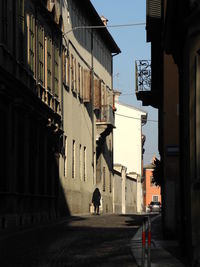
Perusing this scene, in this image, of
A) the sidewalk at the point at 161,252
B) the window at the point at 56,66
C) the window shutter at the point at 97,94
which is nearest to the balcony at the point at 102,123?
the window shutter at the point at 97,94

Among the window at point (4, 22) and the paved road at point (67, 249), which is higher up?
the window at point (4, 22)

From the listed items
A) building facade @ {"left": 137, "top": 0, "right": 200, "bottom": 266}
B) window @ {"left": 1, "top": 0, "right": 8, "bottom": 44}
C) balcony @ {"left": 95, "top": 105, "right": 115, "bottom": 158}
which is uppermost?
window @ {"left": 1, "top": 0, "right": 8, "bottom": 44}

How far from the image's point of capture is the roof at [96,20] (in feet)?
158

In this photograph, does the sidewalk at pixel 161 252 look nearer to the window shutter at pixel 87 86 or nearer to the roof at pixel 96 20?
the window shutter at pixel 87 86

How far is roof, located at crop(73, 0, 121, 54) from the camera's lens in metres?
48.0

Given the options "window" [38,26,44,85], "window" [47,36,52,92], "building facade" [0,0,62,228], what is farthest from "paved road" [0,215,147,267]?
"window" [47,36,52,92]

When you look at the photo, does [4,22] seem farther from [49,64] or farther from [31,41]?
[49,64]

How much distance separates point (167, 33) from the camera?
16.6 meters

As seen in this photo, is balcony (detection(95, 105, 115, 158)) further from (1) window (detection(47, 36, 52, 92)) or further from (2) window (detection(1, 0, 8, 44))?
(2) window (detection(1, 0, 8, 44))

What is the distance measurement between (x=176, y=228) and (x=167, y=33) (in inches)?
249

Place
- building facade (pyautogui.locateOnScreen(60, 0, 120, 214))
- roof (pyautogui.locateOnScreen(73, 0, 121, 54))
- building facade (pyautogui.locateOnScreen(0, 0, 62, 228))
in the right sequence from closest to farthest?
building facade (pyautogui.locateOnScreen(0, 0, 62, 228)) < building facade (pyautogui.locateOnScreen(60, 0, 120, 214)) < roof (pyautogui.locateOnScreen(73, 0, 121, 54))

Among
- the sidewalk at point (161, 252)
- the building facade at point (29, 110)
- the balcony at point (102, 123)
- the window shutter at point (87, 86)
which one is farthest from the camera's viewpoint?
the balcony at point (102, 123)

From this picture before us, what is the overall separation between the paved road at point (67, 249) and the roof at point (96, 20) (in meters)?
25.3

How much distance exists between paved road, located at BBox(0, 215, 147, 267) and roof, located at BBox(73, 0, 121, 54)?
25.3 metres
